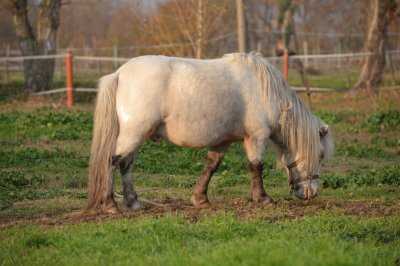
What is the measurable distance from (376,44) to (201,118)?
18.1 m

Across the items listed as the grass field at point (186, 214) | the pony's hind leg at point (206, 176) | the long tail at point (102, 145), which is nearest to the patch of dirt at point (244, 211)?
the grass field at point (186, 214)

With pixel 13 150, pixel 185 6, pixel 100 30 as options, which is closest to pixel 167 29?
pixel 185 6

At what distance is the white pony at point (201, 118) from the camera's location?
8555 mm

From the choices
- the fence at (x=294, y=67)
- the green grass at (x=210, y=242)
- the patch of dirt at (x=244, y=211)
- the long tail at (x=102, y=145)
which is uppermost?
the long tail at (x=102, y=145)

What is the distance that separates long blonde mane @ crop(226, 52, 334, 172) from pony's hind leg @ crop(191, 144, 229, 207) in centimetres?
76

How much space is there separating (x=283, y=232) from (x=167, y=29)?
69.0 ft

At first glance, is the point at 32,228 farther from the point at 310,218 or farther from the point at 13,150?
the point at 13,150

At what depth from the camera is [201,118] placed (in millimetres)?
8797

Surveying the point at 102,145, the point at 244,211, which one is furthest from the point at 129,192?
the point at 244,211

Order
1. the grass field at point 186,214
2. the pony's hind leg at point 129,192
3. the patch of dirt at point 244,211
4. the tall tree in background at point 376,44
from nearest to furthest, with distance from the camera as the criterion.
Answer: the grass field at point 186,214, the patch of dirt at point 244,211, the pony's hind leg at point 129,192, the tall tree in background at point 376,44

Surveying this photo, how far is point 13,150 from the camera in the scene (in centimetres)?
1338

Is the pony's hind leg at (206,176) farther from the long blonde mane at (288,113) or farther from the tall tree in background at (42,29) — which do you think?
the tall tree in background at (42,29)

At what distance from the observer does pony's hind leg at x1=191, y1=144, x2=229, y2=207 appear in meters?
9.22

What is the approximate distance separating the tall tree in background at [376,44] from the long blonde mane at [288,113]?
51.1 feet
